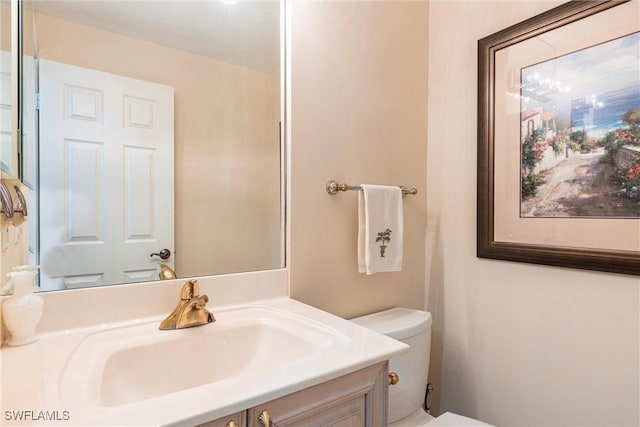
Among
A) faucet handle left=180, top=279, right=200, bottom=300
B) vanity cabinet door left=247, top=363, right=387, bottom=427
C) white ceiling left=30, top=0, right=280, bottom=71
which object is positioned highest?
white ceiling left=30, top=0, right=280, bottom=71

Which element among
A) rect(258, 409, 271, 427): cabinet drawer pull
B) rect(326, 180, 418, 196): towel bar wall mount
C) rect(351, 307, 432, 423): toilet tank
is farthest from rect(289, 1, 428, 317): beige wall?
rect(258, 409, 271, 427): cabinet drawer pull

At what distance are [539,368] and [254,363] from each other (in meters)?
1.05

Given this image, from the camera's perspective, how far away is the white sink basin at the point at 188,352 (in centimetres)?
68

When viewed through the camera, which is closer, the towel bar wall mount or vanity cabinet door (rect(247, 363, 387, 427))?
vanity cabinet door (rect(247, 363, 387, 427))

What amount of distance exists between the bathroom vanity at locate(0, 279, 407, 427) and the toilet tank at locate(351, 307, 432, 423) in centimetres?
39

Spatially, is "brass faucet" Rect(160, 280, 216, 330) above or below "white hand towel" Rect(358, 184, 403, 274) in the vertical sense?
below

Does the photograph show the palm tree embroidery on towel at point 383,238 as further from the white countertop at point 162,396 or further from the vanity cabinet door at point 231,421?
the vanity cabinet door at point 231,421

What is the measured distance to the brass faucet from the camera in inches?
33.2

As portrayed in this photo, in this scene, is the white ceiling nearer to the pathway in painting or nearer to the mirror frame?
the mirror frame

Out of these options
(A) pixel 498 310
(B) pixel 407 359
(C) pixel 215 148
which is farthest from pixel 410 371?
(C) pixel 215 148

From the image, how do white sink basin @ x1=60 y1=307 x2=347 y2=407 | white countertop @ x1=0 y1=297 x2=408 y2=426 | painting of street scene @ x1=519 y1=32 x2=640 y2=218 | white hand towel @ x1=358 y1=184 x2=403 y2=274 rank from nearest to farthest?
white countertop @ x1=0 y1=297 x2=408 y2=426 < white sink basin @ x1=60 y1=307 x2=347 y2=407 < painting of street scene @ x1=519 y1=32 x2=640 y2=218 < white hand towel @ x1=358 y1=184 x2=403 y2=274

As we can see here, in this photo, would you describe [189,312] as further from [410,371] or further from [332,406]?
[410,371]

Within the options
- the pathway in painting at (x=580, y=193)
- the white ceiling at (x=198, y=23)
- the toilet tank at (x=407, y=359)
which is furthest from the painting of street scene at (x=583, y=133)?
the white ceiling at (x=198, y=23)

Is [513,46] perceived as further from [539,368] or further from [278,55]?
[539,368]
